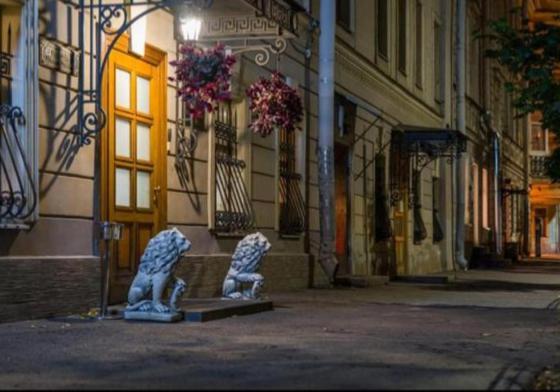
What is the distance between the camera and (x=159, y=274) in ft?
32.8

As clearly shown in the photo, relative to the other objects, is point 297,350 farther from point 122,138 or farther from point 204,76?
point 204,76

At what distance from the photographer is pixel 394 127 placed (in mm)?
23234

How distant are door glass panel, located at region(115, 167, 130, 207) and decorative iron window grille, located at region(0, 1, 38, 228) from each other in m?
1.88

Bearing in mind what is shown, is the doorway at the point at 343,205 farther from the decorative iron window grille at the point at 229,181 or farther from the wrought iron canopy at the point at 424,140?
the decorative iron window grille at the point at 229,181

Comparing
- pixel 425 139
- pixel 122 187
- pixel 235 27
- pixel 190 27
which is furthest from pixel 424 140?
pixel 122 187

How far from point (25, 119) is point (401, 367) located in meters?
4.63

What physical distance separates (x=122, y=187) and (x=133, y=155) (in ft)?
1.45

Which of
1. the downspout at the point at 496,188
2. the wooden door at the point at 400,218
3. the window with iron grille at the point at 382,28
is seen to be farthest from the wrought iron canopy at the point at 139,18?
the downspout at the point at 496,188

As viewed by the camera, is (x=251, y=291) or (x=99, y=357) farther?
(x=251, y=291)

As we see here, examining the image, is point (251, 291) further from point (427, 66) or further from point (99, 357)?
point (427, 66)

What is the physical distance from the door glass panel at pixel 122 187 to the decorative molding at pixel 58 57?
4.85 feet

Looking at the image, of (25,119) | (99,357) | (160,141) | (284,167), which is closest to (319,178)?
(284,167)

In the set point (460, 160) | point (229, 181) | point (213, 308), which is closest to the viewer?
point (213, 308)

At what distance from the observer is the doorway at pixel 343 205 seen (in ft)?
64.5
